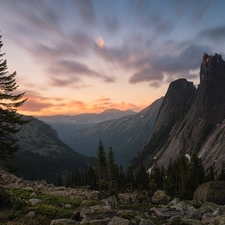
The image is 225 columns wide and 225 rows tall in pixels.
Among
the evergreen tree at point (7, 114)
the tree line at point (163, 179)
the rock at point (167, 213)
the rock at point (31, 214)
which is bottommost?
the tree line at point (163, 179)

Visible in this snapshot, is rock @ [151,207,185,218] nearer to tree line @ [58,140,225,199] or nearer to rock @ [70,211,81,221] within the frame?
rock @ [70,211,81,221]

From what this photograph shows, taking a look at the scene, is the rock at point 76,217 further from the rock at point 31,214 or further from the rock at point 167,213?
the rock at point 167,213

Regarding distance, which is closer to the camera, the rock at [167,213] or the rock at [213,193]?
the rock at [167,213]

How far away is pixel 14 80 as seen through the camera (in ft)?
85.6

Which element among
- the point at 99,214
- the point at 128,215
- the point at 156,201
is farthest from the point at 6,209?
the point at 156,201

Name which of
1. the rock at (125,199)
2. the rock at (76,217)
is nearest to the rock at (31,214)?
the rock at (76,217)

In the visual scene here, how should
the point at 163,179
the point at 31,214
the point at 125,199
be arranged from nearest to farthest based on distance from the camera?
the point at 31,214 → the point at 125,199 → the point at 163,179

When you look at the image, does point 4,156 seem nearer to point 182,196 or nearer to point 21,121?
point 21,121

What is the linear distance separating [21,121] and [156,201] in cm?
3063

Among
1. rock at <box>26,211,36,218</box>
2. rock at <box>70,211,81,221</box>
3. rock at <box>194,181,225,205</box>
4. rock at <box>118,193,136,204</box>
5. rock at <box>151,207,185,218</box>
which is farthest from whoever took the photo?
rock at <box>118,193,136,204</box>

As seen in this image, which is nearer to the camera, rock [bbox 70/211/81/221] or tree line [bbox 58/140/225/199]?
rock [bbox 70/211/81/221]

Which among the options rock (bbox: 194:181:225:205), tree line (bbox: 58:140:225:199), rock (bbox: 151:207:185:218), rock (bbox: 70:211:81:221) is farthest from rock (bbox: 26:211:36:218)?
tree line (bbox: 58:140:225:199)

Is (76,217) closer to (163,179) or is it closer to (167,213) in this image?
(167,213)

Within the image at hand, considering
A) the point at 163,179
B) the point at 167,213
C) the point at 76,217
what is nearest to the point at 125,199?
the point at 167,213
